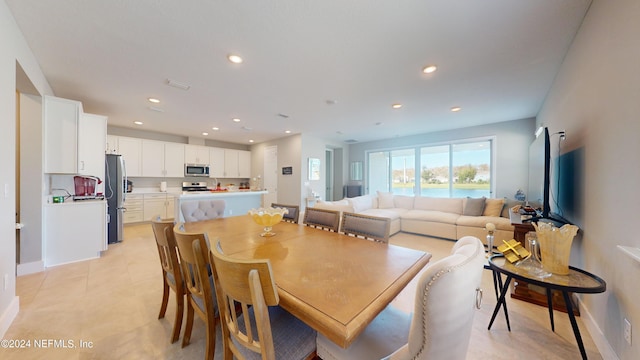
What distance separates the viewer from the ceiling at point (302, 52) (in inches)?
65.4

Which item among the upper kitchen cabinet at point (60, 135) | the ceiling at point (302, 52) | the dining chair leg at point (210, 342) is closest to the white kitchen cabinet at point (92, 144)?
the upper kitchen cabinet at point (60, 135)

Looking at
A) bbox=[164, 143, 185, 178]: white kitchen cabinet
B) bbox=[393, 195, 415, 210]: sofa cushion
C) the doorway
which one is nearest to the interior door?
the doorway

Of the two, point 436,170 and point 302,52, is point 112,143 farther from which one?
point 436,170

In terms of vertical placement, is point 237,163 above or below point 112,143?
below

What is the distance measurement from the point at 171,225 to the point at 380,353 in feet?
4.93

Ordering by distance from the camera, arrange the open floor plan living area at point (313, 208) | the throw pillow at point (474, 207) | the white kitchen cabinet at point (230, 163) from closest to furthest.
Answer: the open floor plan living area at point (313, 208)
the throw pillow at point (474, 207)
the white kitchen cabinet at point (230, 163)

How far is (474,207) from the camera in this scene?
4.52 metres

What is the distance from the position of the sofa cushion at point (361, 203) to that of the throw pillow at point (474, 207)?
2.10 metres

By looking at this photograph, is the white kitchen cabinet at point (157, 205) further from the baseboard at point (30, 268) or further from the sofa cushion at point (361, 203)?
the sofa cushion at point (361, 203)

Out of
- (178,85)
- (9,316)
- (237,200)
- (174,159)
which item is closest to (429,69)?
(178,85)

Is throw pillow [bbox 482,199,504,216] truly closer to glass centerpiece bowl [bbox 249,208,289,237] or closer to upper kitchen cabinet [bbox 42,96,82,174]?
glass centerpiece bowl [bbox 249,208,289,237]

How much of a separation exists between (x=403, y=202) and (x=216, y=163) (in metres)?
5.73

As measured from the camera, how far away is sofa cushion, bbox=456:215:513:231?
3862 millimetres

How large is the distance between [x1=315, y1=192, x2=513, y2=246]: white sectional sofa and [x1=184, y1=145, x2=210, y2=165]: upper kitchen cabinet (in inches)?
167
